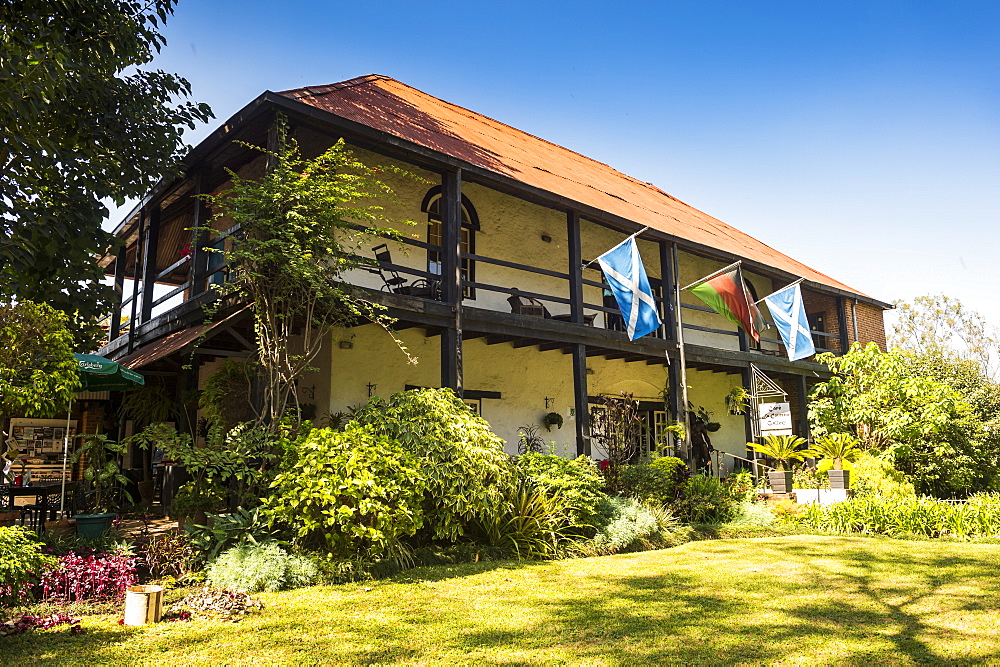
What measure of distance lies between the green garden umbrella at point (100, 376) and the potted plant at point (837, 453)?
38.1 ft

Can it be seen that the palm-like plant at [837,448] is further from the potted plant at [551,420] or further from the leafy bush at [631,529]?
the potted plant at [551,420]

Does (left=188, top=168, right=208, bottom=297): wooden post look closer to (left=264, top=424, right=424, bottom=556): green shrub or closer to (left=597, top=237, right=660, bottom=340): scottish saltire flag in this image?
(left=264, top=424, right=424, bottom=556): green shrub

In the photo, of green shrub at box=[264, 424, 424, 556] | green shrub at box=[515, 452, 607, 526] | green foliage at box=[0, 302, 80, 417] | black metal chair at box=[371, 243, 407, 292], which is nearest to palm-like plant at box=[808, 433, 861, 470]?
green shrub at box=[515, 452, 607, 526]

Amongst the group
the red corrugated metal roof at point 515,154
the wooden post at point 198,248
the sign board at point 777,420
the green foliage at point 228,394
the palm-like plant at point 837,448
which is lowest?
the palm-like plant at point 837,448

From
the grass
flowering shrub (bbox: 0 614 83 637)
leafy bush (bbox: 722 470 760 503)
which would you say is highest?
leafy bush (bbox: 722 470 760 503)

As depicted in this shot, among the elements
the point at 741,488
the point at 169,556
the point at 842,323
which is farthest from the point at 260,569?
the point at 842,323

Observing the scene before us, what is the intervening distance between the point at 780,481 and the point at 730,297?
3.76 metres

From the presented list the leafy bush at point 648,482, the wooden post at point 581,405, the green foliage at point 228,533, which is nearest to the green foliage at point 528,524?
the leafy bush at point 648,482

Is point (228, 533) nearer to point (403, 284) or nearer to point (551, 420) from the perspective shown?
point (403, 284)

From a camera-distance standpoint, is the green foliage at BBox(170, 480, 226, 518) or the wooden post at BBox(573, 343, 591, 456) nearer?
the green foliage at BBox(170, 480, 226, 518)

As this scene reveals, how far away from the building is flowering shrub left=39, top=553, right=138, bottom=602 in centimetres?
347

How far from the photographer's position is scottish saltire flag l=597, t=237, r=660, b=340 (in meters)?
11.5

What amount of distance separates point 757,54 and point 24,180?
10.1 metres

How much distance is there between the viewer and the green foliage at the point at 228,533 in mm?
6594
